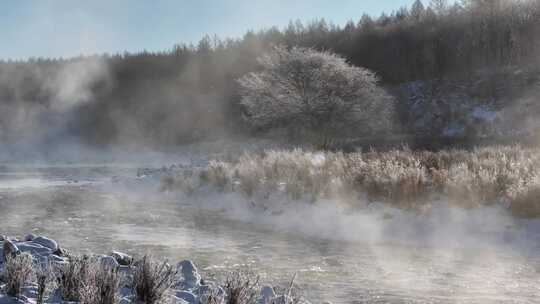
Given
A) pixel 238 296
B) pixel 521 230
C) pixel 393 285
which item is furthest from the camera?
pixel 521 230

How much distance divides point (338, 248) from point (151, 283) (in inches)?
207

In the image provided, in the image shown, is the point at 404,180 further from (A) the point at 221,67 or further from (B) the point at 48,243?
(A) the point at 221,67

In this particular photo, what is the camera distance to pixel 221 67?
261ft

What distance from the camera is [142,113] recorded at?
73.6 m

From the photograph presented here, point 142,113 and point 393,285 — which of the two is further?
point 142,113

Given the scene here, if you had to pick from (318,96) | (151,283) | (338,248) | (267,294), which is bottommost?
(338,248)

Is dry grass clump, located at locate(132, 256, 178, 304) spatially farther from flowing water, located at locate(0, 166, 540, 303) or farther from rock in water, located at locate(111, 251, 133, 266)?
flowing water, located at locate(0, 166, 540, 303)

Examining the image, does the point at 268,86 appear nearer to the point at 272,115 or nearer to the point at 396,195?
the point at 272,115

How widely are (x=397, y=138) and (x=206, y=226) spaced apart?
27690 millimetres

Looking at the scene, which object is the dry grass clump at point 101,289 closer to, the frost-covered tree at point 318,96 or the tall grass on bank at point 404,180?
the tall grass on bank at point 404,180

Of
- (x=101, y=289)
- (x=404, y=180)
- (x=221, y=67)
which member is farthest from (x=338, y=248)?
(x=221, y=67)

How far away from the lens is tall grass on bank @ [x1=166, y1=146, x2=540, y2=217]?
426 inches

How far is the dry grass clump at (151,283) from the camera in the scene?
17.1 ft

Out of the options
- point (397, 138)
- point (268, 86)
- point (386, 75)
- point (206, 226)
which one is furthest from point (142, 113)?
point (206, 226)
